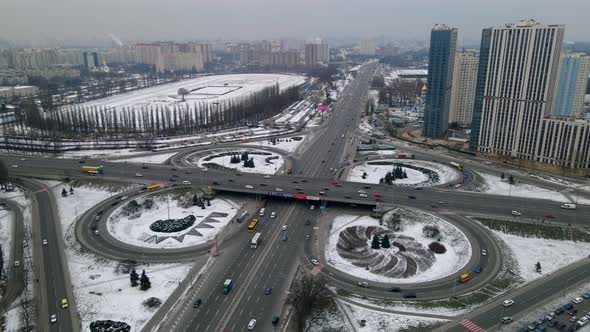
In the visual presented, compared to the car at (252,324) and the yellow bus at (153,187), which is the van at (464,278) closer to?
the car at (252,324)

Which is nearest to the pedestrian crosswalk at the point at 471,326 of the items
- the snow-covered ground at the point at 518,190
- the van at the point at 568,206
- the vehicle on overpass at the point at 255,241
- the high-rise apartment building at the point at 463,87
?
the vehicle on overpass at the point at 255,241

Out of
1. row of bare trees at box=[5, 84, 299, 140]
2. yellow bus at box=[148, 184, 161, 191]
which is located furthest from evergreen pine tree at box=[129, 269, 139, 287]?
row of bare trees at box=[5, 84, 299, 140]

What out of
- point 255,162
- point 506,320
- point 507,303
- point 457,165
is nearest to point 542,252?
point 507,303

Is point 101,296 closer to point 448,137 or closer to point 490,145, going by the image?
point 490,145

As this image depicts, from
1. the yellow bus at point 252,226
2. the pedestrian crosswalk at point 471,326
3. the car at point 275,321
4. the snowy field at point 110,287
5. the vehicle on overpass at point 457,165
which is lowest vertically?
the snowy field at point 110,287

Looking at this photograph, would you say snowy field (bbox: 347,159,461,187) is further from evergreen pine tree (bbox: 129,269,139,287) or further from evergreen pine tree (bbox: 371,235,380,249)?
evergreen pine tree (bbox: 129,269,139,287)

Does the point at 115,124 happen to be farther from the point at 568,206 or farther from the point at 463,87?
the point at 568,206
